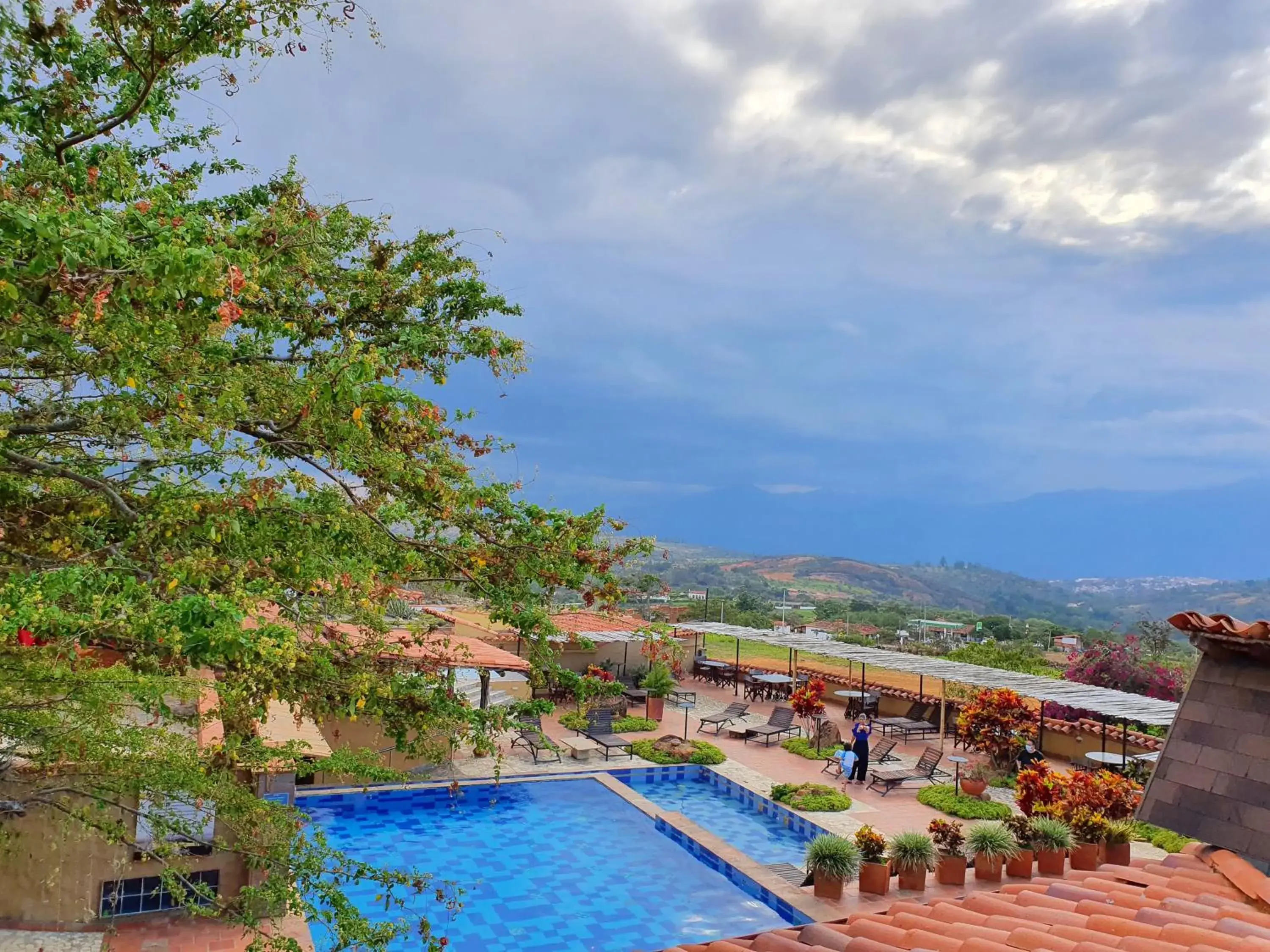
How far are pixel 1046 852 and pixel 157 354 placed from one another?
1062 cm

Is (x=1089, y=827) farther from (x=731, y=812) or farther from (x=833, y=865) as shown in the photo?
(x=731, y=812)

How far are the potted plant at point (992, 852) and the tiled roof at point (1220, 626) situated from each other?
4.64m

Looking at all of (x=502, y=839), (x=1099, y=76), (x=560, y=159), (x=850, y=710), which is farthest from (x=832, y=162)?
(x=502, y=839)

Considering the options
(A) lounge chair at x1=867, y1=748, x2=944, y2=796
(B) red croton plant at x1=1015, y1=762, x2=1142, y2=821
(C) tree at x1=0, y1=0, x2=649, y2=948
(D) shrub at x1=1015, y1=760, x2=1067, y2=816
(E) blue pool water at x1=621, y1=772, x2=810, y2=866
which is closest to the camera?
(C) tree at x1=0, y1=0, x2=649, y2=948

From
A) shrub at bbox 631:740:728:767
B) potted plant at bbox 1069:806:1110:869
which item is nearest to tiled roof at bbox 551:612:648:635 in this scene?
Answer: shrub at bbox 631:740:728:767

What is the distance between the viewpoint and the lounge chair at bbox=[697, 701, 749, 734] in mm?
20547

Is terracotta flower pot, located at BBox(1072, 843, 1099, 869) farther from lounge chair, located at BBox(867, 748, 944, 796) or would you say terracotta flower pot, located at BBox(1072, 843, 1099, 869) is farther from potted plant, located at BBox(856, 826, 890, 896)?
lounge chair, located at BBox(867, 748, 944, 796)

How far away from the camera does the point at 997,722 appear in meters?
16.0

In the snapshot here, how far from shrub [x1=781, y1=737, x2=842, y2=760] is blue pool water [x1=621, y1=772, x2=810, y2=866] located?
109 inches

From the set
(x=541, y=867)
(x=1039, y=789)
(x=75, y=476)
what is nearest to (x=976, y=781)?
(x=1039, y=789)

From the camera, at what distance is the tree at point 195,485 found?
3.34 metres

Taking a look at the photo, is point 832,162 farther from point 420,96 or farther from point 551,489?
point 551,489

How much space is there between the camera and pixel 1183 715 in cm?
604

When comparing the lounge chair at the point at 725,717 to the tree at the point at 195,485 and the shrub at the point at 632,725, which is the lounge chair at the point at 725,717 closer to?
the shrub at the point at 632,725
